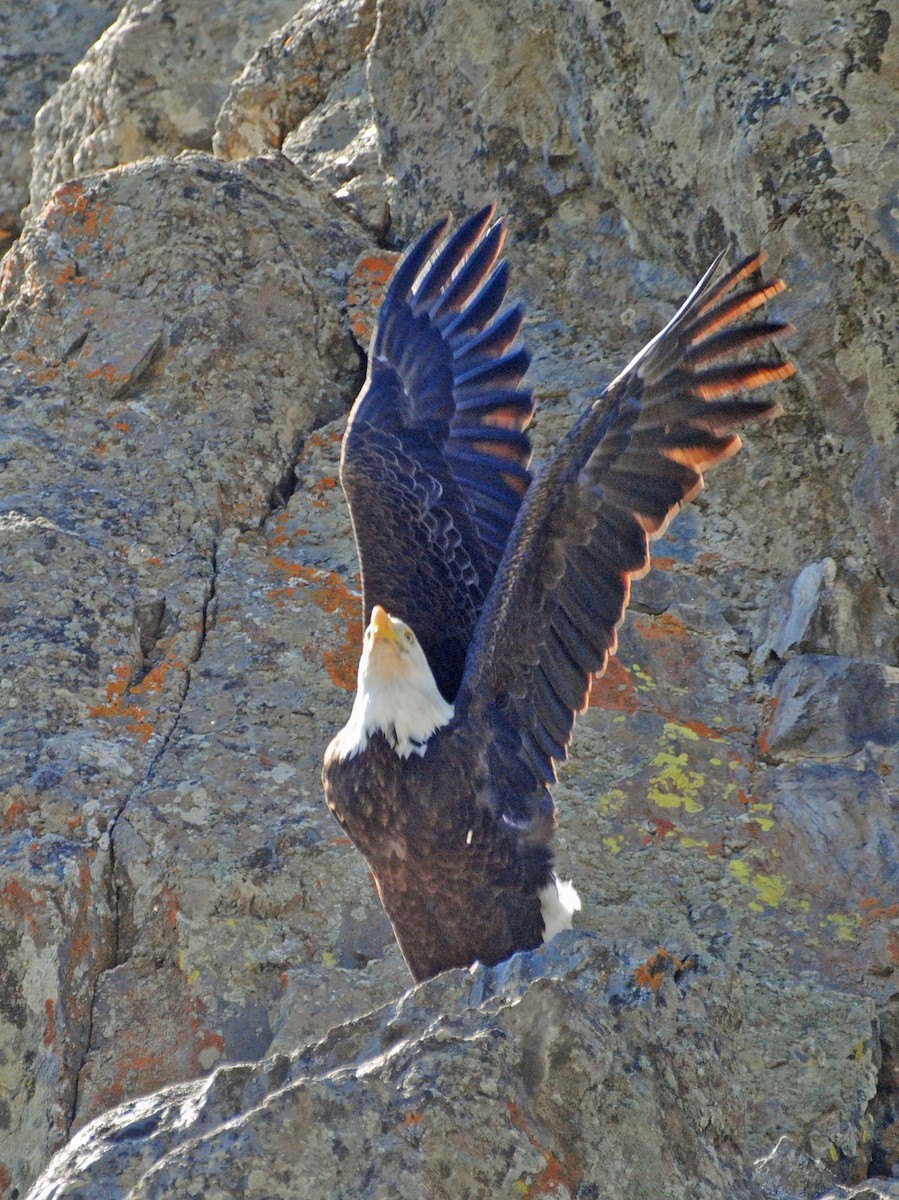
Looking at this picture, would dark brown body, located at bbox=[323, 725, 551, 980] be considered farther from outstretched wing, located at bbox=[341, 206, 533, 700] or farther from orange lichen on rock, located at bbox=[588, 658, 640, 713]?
orange lichen on rock, located at bbox=[588, 658, 640, 713]

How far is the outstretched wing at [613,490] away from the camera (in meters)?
3.76

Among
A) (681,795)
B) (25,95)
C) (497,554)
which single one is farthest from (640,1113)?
(25,95)

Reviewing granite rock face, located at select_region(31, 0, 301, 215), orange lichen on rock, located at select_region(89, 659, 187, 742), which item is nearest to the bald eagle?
orange lichen on rock, located at select_region(89, 659, 187, 742)

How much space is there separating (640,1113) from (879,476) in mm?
2660

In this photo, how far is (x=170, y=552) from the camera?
512 cm

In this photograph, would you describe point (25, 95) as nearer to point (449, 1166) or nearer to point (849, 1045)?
point (849, 1045)

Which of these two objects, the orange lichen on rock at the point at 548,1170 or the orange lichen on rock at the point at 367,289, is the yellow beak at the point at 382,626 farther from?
the orange lichen on rock at the point at 367,289

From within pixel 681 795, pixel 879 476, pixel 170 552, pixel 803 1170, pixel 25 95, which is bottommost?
pixel 803 1170

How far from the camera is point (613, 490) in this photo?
149 inches

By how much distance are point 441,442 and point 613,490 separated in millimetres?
1250

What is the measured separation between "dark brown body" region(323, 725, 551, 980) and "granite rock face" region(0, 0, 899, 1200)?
25 centimetres

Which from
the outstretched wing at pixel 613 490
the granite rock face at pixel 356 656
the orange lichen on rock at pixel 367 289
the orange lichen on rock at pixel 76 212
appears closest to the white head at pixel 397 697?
the outstretched wing at pixel 613 490

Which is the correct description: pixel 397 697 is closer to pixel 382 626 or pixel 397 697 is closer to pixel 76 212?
pixel 382 626

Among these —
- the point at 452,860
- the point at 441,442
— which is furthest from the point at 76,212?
the point at 452,860
